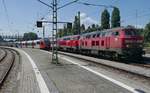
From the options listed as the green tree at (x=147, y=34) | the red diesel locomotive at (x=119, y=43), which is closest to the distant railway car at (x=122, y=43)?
the red diesel locomotive at (x=119, y=43)

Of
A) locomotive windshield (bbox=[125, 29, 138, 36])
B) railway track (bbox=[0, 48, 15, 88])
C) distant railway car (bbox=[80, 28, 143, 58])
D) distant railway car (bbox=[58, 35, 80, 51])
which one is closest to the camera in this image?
railway track (bbox=[0, 48, 15, 88])

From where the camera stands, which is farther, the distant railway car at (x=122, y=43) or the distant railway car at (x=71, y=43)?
the distant railway car at (x=71, y=43)

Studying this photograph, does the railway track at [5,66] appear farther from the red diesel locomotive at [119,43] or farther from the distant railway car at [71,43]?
the distant railway car at [71,43]

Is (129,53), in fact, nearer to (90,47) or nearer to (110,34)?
(110,34)

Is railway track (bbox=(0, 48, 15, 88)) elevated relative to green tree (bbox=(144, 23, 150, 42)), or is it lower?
lower

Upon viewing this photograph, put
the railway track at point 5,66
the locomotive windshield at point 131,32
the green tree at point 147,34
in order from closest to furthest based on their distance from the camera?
1. the railway track at point 5,66
2. the locomotive windshield at point 131,32
3. the green tree at point 147,34

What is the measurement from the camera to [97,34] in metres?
33.5

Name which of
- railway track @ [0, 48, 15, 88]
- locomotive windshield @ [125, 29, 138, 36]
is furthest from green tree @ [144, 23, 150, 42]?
locomotive windshield @ [125, 29, 138, 36]

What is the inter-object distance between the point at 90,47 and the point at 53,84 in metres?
22.8

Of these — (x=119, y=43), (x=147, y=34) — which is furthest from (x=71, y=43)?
(x=147, y=34)

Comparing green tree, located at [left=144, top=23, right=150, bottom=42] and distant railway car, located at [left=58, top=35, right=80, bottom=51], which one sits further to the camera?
green tree, located at [left=144, top=23, right=150, bottom=42]

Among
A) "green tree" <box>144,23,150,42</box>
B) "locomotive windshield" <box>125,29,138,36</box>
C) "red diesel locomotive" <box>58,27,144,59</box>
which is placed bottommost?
"red diesel locomotive" <box>58,27,144,59</box>

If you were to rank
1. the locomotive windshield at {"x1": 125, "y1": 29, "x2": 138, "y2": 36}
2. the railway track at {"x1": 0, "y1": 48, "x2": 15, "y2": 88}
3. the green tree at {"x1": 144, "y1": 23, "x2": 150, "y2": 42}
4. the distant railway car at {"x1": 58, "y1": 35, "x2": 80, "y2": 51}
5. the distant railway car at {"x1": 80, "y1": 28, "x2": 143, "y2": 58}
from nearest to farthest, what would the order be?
1. the railway track at {"x1": 0, "y1": 48, "x2": 15, "y2": 88}
2. the distant railway car at {"x1": 80, "y1": 28, "x2": 143, "y2": 58}
3. the locomotive windshield at {"x1": 125, "y1": 29, "x2": 138, "y2": 36}
4. the distant railway car at {"x1": 58, "y1": 35, "x2": 80, "y2": 51}
5. the green tree at {"x1": 144, "y1": 23, "x2": 150, "y2": 42}

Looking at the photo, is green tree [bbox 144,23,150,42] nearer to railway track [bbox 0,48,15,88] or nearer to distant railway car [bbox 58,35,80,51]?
distant railway car [bbox 58,35,80,51]
